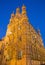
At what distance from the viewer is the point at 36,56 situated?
46625 mm

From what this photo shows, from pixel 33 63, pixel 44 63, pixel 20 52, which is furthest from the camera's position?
pixel 20 52

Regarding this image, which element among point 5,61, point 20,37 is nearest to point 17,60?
point 5,61

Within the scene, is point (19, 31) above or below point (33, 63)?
above

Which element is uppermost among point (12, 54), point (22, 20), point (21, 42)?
point (22, 20)

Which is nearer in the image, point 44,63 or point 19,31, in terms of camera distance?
point 44,63

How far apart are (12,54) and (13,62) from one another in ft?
12.9

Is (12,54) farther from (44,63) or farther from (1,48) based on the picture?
(44,63)

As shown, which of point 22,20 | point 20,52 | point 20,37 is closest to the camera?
point 20,52

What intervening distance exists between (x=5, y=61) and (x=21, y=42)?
25.0 ft

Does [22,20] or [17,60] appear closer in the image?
[17,60]

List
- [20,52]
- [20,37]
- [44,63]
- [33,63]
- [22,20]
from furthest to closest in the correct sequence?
[22,20], [20,37], [20,52], [44,63], [33,63]

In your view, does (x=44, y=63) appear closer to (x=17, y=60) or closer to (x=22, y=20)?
(x=17, y=60)

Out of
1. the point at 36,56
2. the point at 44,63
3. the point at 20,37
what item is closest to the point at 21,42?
the point at 20,37

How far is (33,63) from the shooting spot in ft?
127
